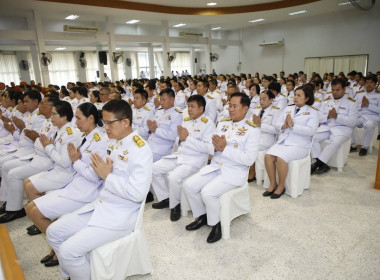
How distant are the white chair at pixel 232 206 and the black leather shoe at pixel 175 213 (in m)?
0.56

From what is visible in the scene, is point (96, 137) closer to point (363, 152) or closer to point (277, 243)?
point (277, 243)

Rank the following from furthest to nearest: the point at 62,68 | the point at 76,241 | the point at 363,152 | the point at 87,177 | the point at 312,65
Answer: the point at 62,68
the point at 312,65
the point at 363,152
the point at 87,177
the point at 76,241

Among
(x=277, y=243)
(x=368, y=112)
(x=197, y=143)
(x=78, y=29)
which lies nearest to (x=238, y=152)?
(x=197, y=143)

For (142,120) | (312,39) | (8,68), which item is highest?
(312,39)

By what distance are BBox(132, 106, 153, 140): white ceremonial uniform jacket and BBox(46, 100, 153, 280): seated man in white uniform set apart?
1.81 metres

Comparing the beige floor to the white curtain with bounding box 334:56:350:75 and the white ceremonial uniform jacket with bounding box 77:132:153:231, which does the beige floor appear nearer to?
the white ceremonial uniform jacket with bounding box 77:132:153:231

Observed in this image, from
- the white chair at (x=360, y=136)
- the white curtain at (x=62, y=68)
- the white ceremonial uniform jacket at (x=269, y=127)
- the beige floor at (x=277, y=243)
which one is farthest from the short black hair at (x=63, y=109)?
the white curtain at (x=62, y=68)

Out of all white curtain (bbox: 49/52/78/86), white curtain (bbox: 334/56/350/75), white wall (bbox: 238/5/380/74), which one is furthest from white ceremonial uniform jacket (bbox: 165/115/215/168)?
white curtain (bbox: 49/52/78/86)

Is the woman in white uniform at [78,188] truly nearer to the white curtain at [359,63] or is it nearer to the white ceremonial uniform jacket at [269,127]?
the white ceremonial uniform jacket at [269,127]

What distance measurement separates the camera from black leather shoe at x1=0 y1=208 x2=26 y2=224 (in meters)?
2.93

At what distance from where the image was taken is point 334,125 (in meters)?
4.00

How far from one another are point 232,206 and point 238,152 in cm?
52

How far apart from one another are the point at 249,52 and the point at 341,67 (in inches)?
209

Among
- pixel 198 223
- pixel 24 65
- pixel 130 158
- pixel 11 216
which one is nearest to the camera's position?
pixel 130 158
